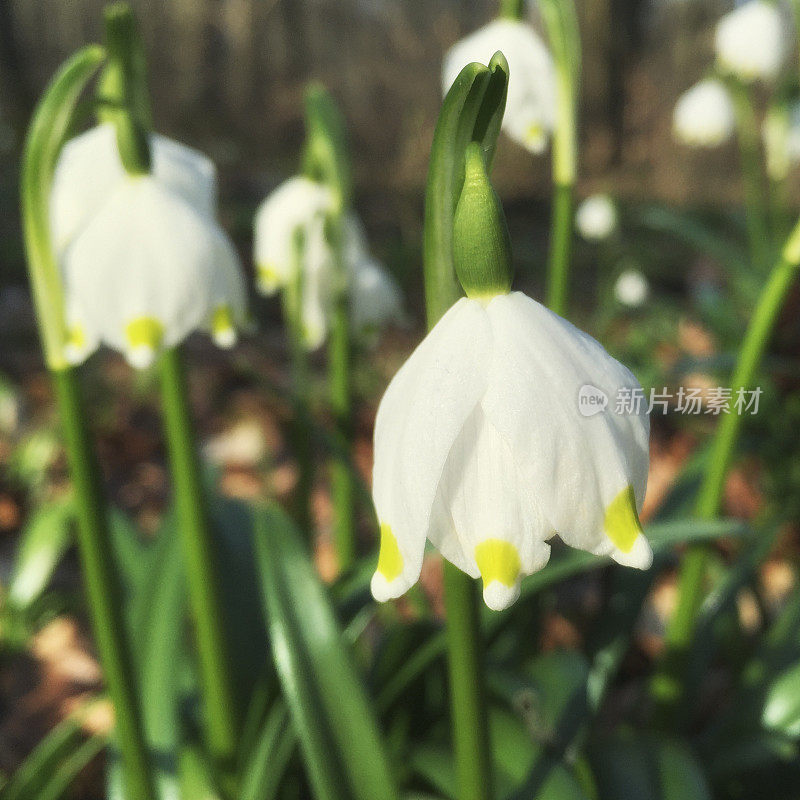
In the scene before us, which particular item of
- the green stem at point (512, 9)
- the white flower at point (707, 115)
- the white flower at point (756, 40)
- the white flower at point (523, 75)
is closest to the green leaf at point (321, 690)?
the white flower at point (523, 75)

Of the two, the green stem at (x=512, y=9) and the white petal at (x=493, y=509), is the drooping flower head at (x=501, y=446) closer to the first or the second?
the white petal at (x=493, y=509)

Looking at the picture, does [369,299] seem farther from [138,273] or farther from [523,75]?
[138,273]

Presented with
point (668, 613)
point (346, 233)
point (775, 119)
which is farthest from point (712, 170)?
point (346, 233)

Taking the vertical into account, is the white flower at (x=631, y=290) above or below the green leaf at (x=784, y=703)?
below

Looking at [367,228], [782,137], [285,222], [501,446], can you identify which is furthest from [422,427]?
[367,228]

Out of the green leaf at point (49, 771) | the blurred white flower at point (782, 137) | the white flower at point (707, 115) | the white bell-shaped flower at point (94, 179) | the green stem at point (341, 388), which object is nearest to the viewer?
the white bell-shaped flower at point (94, 179)

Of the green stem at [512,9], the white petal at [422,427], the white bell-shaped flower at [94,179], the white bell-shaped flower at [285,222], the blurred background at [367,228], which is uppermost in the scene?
the green stem at [512,9]
